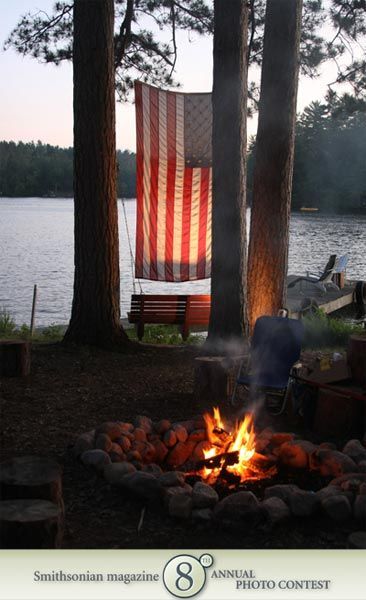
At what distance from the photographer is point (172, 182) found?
25.0 feet

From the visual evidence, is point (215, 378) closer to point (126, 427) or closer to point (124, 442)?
point (126, 427)

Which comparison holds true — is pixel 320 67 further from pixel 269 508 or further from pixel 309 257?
pixel 309 257

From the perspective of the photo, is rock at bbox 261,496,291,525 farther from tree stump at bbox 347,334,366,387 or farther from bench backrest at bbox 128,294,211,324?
bench backrest at bbox 128,294,211,324

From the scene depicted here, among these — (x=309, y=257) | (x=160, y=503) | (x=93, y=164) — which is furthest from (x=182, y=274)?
(x=309, y=257)

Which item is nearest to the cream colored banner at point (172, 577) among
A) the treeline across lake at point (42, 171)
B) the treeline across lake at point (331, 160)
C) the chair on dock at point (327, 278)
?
the treeline across lake at point (42, 171)

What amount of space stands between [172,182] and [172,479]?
15.4ft

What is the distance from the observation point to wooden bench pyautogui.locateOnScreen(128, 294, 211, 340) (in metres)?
8.20

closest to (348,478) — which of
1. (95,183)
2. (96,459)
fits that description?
(96,459)

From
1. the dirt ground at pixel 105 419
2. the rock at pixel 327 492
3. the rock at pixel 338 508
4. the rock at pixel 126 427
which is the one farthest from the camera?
the rock at pixel 126 427

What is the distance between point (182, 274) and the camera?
7.95 m

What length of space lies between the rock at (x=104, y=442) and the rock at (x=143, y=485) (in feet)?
1.49

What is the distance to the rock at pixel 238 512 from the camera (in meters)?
3.04

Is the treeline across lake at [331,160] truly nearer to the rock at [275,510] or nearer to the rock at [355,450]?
the rock at [355,450]

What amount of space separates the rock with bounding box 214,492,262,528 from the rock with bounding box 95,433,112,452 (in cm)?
87
